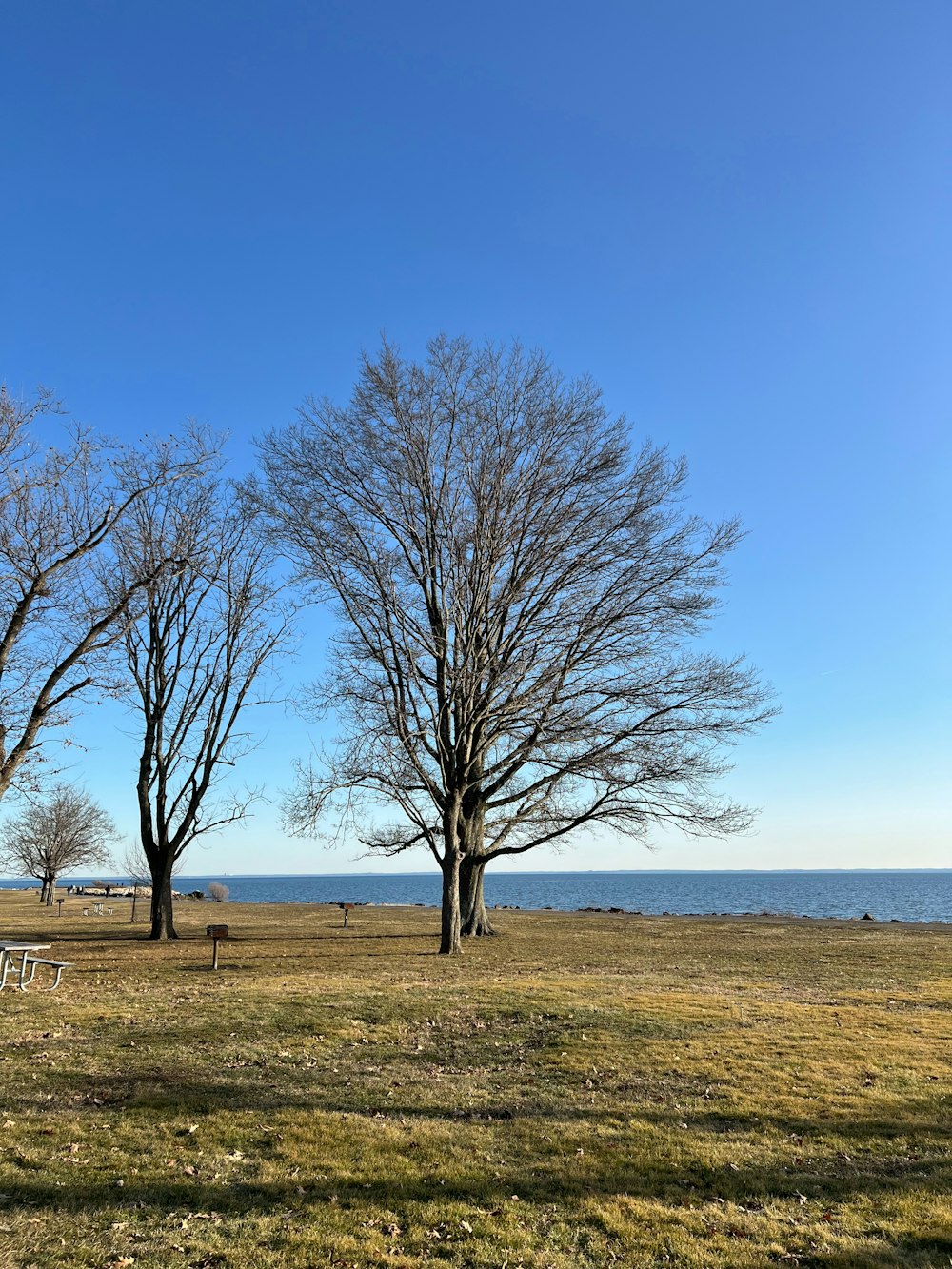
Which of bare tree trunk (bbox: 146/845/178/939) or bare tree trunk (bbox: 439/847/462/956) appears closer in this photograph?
bare tree trunk (bbox: 439/847/462/956)

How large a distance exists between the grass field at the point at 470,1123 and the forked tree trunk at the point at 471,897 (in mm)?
11216

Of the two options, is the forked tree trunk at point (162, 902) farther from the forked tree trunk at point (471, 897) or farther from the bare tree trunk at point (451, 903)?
the forked tree trunk at point (471, 897)

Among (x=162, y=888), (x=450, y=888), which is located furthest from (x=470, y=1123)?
(x=162, y=888)

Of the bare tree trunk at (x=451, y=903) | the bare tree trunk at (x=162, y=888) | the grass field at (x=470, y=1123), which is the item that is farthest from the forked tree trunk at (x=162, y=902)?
the bare tree trunk at (x=451, y=903)

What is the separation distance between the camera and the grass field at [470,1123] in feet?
17.4

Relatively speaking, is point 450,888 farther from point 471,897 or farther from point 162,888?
point 162,888

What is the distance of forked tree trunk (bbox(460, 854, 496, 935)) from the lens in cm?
2684

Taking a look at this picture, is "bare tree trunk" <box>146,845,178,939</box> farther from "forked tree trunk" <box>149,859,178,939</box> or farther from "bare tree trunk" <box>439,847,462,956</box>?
"bare tree trunk" <box>439,847,462,956</box>

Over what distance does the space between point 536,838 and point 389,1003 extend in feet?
48.7

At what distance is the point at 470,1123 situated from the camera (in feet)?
24.7

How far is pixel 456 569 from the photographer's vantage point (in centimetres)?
2175

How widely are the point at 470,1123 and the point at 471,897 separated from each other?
20.3 meters

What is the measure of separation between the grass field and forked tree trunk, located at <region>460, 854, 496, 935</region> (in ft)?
36.8

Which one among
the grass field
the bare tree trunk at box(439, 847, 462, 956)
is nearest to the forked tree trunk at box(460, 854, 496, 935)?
the bare tree trunk at box(439, 847, 462, 956)
